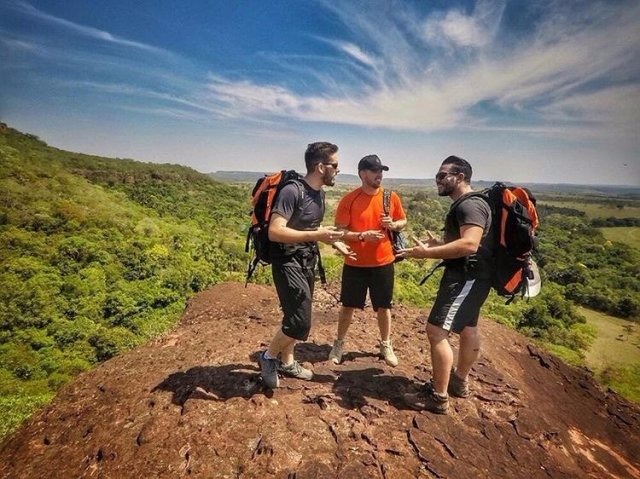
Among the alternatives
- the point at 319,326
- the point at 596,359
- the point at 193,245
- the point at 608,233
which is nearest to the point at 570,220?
the point at 608,233

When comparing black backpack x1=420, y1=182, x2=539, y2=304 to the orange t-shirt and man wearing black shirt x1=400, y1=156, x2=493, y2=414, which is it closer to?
man wearing black shirt x1=400, y1=156, x2=493, y2=414

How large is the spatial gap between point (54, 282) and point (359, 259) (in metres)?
13.1

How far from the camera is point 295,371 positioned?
416 centimetres

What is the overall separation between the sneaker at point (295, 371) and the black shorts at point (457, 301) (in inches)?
63.5

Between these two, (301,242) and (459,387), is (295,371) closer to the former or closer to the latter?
(301,242)

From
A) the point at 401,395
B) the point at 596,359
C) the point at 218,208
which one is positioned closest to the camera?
the point at 401,395

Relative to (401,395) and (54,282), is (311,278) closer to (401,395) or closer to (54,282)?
(401,395)

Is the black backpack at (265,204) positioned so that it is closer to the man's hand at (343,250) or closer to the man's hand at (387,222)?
the man's hand at (343,250)

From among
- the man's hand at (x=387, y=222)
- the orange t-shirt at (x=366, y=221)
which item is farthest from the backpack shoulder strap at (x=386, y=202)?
the man's hand at (x=387, y=222)

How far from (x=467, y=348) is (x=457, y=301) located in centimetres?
76

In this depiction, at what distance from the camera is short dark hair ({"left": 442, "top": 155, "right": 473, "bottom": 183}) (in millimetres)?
3461

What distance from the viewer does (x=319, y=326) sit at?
6.54 meters

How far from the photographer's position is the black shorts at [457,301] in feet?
11.3

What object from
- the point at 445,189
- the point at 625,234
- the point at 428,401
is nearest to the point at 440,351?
the point at 428,401
